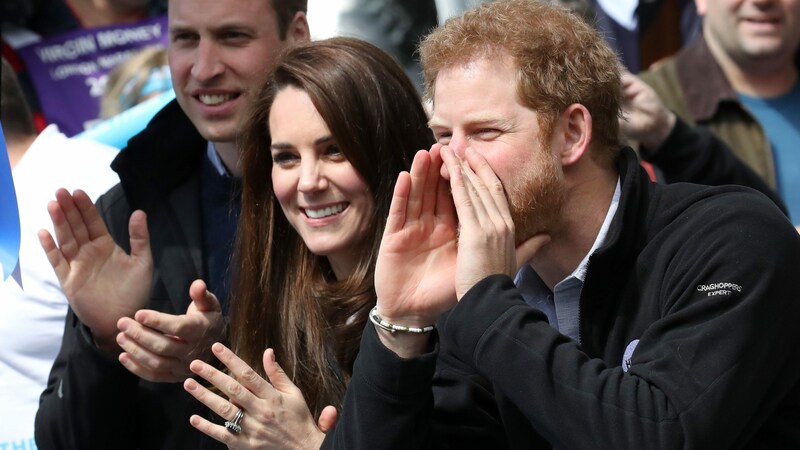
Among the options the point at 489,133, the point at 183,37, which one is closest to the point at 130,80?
the point at 183,37

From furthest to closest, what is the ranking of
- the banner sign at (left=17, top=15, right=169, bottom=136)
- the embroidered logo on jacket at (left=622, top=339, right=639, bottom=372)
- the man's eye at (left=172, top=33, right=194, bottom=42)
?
the banner sign at (left=17, top=15, right=169, bottom=136) → the man's eye at (left=172, top=33, right=194, bottom=42) → the embroidered logo on jacket at (left=622, top=339, right=639, bottom=372)

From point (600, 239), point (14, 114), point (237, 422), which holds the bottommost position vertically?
point (237, 422)

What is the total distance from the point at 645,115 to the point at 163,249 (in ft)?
5.04

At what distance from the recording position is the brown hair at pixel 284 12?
401cm

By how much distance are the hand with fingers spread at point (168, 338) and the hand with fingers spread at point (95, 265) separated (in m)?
0.14

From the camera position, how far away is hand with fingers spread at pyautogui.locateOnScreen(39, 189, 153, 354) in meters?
3.38

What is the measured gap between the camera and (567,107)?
279 cm

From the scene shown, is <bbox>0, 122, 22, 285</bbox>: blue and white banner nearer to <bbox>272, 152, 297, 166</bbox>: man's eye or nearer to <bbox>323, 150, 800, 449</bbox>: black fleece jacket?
<bbox>272, 152, 297, 166</bbox>: man's eye

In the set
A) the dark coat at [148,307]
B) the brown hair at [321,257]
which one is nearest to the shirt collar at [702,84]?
the brown hair at [321,257]

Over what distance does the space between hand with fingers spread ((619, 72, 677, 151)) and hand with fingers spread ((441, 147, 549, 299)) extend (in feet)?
4.84

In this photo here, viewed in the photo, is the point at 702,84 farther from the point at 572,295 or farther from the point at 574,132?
the point at 572,295

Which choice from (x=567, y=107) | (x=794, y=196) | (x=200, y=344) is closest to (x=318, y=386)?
(x=200, y=344)

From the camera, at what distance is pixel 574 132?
2.81 m

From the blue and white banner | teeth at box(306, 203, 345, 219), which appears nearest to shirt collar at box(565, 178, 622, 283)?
teeth at box(306, 203, 345, 219)
